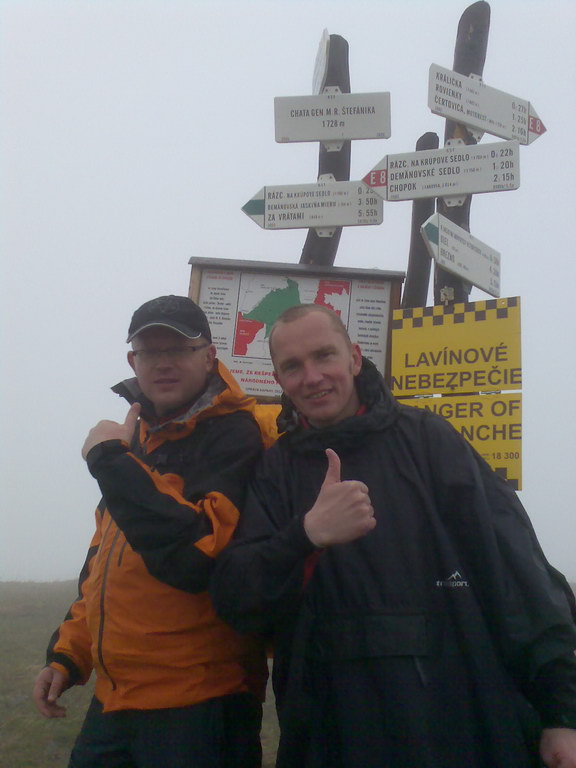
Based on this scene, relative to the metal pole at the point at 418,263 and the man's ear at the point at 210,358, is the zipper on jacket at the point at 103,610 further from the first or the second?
the metal pole at the point at 418,263

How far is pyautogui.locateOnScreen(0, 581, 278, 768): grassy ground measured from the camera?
8.59 metres

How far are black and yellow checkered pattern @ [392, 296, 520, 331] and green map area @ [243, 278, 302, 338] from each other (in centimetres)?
64

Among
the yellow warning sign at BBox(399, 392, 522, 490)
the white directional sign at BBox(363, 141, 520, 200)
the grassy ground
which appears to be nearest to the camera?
the yellow warning sign at BBox(399, 392, 522, 490)

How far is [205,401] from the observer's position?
2775 millimetres

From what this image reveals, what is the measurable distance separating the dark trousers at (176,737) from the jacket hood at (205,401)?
43.9 inches

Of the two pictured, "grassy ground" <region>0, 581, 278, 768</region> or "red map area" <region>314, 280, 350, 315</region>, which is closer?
"red map area" <region>314, 280, 350, 315</region>

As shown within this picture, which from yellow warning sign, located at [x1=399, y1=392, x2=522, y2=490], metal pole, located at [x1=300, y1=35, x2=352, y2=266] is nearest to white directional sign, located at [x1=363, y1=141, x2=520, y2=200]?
metal pole, located at [x1=300, y1=35, x2=352, y2=266]

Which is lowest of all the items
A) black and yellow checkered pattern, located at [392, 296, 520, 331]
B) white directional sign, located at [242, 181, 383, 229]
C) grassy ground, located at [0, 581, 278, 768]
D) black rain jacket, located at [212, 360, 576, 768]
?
grassy ground, located at [0, 581, 278, 768]

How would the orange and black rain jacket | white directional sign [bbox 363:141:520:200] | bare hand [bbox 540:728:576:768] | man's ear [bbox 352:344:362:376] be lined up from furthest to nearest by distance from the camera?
white directional sign [bbox 363:141:520:200]
man's ear [bbox 352:344:362:376]
the orange and black rain jacket
bare hand [bbox 540:728:576:768]

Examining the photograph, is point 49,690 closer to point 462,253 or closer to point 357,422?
point 357,422

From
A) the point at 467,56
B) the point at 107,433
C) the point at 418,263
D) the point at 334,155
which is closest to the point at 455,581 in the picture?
the point at 107,433

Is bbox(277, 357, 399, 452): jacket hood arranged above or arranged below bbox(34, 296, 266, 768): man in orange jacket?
above

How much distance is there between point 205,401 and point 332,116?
228 cm

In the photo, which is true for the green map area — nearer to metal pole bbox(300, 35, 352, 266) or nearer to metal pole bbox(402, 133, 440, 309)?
metal pole bbox(300, 35, 352, 266)
